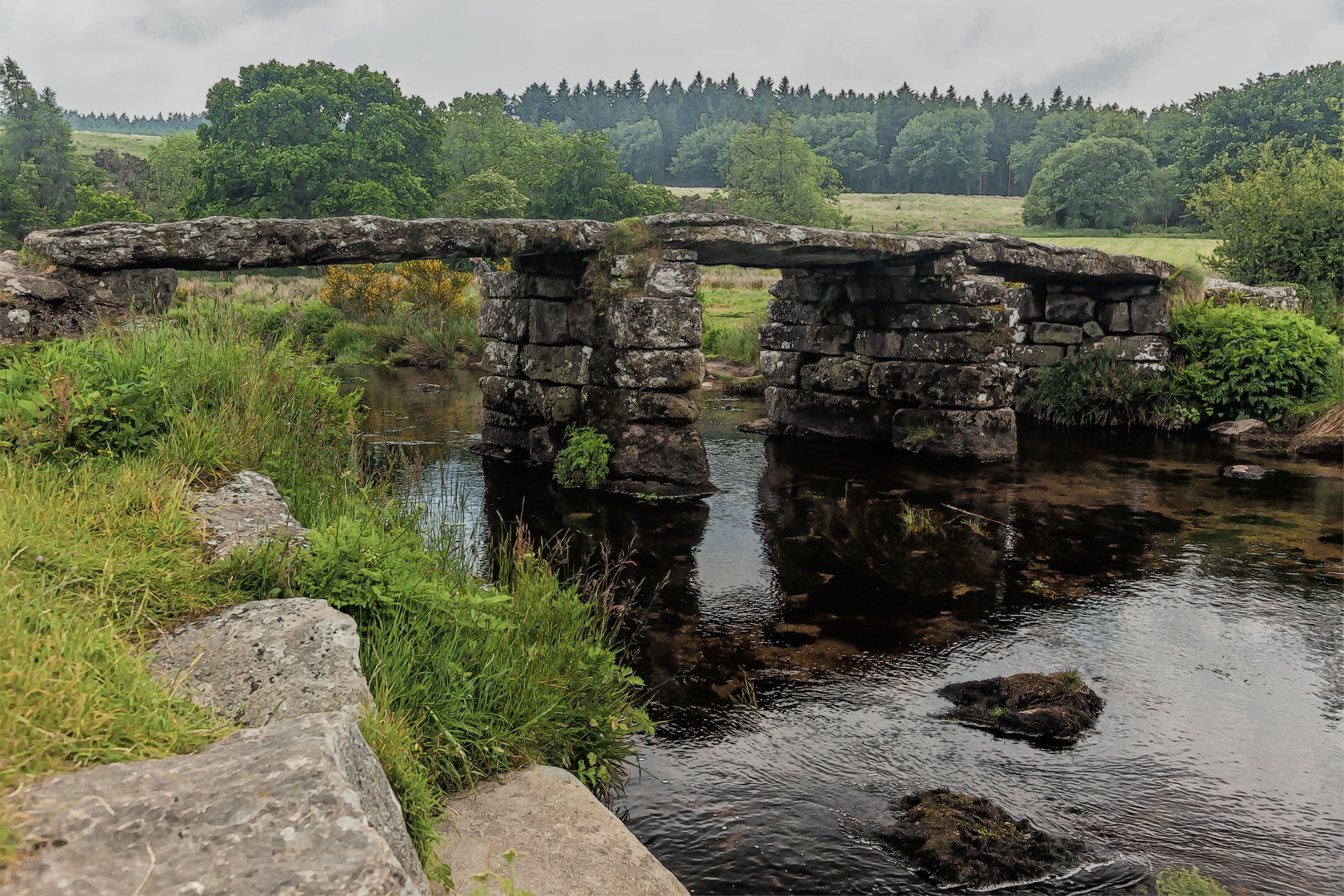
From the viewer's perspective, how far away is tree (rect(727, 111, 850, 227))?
5966cm

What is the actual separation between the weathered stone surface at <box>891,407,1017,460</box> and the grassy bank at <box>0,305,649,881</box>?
816 cm

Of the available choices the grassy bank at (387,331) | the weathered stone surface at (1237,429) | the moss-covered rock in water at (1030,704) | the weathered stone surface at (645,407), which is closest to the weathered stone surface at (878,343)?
the weathered stone surface at (645,407)

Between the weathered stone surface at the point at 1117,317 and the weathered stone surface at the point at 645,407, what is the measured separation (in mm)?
9001

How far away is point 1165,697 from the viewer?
5258mm

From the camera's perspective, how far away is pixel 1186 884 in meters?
3.51

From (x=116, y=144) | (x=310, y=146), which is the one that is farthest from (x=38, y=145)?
(x=116, y=144)

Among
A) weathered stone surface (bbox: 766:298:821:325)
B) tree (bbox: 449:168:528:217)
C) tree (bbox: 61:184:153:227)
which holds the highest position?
tree (bbox: 449:168:528:217)

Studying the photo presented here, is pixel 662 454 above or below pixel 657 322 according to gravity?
below

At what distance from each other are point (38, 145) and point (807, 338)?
6323 centimetres

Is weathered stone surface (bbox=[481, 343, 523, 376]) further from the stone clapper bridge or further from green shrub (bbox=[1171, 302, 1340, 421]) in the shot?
green shrub (bbox=[1171, 302, 1340, 421])

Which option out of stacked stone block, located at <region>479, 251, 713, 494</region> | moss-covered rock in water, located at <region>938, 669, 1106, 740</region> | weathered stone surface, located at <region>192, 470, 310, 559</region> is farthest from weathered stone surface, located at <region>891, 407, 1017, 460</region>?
weathered stone surface, located at <region>192, 470, 310, 559</region>

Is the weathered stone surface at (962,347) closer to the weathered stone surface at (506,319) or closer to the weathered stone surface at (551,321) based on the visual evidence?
the weathered stone surface at (551,321)

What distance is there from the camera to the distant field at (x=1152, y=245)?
130ft

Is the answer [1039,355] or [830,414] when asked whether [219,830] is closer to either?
[830,414]
